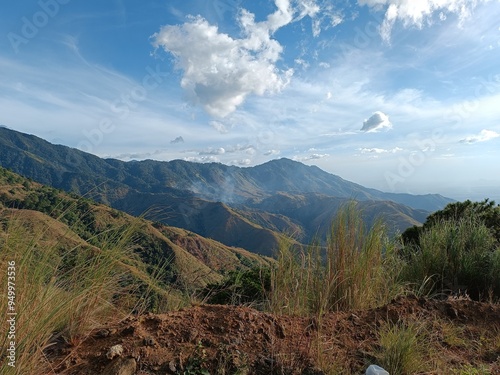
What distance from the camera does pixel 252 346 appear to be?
2.30 m

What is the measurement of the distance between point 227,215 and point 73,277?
196 metres

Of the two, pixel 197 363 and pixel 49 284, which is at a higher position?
pixel 49 284

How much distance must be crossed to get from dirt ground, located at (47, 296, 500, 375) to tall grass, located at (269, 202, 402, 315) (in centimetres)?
37

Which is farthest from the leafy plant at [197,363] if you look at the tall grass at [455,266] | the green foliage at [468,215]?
the green foliage at [468,215]

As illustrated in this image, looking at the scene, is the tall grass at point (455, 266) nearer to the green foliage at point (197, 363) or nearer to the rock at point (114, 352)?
the green foliage at point (197, 363)

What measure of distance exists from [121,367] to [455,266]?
4.75m

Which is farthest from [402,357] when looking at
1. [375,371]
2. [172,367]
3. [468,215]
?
[468,215]

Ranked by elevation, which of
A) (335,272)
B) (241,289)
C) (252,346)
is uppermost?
(335,272)

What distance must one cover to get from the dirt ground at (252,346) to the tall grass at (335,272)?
0.37 meters

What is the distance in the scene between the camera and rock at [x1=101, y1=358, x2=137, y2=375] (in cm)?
186

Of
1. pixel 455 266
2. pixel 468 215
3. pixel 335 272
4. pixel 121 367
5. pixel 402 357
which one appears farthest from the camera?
pixel 468 215

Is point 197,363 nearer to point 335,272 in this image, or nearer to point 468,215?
point 335,272

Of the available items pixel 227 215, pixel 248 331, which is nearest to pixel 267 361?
pixel 248 331

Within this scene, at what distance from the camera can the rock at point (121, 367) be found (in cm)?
186
